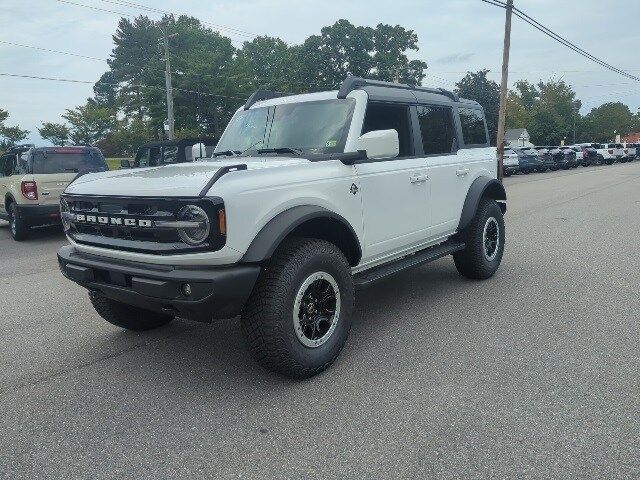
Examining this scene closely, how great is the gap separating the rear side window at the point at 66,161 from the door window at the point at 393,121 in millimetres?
7204

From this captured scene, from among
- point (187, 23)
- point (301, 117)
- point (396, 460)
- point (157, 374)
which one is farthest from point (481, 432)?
point (187, 23)

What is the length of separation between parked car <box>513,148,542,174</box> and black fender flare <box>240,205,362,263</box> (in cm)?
3079

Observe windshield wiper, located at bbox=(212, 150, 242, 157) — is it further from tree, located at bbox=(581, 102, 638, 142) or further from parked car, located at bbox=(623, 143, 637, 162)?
tree, located at bbox=(581, 102, 638, 142)

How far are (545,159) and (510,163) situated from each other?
542cm

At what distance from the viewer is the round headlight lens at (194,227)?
9.93 ft

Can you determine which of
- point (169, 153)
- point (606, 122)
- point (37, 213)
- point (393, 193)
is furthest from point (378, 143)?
point (606, 122)

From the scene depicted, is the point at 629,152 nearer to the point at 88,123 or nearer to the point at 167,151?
the point at 167,151

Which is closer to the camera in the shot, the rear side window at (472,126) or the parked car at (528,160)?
the rear side window at (472,126)

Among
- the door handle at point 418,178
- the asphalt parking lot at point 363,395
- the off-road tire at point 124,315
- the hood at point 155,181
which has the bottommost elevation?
the asphalt parking lot at point 363,395

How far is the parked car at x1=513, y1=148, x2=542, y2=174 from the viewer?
32031 mm

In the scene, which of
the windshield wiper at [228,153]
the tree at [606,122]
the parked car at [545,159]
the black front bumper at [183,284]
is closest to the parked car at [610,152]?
the parked car at [545,159]

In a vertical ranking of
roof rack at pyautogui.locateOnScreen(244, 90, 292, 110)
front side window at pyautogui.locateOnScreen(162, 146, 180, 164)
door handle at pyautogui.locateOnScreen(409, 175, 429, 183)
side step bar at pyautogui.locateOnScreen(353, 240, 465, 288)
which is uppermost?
roof rack at pyautogui.locateOnScreen(244, 90, 292, 110)

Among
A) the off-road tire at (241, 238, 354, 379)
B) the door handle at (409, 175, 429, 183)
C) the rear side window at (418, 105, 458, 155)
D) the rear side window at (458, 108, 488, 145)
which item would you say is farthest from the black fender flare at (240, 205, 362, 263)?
the rear side window at (458, 108, 488, 145)

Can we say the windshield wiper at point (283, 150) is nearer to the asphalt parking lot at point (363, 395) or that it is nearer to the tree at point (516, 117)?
the asphalt parking lot at point (363, 395)
